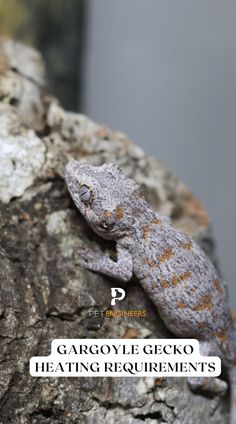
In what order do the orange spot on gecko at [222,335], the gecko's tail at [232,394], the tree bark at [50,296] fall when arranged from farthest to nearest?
the gecko's tail at [232,394], the orange spot on gecko at [222,335], the tree bark at [50,296]

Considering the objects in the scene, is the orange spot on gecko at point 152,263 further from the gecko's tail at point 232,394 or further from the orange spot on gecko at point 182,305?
the gecko's tail at point 232,394

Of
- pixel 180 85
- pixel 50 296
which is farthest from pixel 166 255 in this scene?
pixel 180 85

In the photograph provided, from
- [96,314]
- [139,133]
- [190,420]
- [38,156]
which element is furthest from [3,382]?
[139,133]

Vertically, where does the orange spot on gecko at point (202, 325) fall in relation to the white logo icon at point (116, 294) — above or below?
below

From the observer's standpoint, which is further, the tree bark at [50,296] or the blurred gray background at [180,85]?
the blurred gray background at [180,85]

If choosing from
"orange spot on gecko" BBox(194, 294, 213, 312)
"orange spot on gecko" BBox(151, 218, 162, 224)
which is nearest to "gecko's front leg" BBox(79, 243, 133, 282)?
"orange spot on gecko" BBox(151, 218, 162, 224)

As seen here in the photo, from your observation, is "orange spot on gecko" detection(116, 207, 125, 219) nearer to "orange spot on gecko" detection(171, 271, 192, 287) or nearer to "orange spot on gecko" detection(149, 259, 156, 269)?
"orange spot on gecko" detection(149, 259, 156, 269)

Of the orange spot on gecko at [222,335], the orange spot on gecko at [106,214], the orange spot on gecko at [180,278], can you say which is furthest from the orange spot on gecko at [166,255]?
the orange spot on gecko at [222,335]
